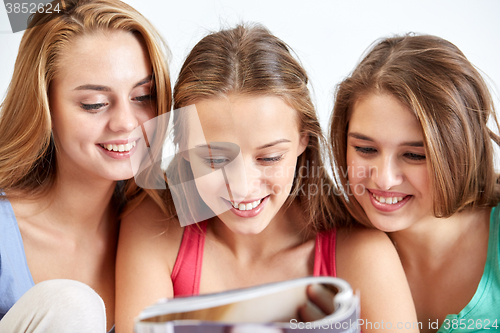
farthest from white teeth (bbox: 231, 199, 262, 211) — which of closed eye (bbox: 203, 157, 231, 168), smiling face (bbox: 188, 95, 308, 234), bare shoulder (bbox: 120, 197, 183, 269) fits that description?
bare shoulder (bbox: 120, 197, 183, 269)

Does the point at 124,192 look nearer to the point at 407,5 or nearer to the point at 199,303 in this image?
the point at 199,303

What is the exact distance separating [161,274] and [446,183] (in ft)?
2.44

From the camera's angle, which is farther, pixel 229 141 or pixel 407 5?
pixel 407 5

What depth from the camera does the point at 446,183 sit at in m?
1.07

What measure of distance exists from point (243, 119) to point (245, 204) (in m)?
0.21

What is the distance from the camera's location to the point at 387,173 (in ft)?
3.48

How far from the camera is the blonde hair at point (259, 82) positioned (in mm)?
1061

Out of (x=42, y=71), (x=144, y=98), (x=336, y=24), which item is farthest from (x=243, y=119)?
(x=336, y=24)

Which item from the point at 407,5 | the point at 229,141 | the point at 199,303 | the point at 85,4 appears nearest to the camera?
the point at 199,303

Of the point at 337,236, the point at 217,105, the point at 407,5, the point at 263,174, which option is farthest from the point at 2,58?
the point at 407,5

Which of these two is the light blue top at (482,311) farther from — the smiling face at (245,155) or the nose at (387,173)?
the smiling face at (245,155)

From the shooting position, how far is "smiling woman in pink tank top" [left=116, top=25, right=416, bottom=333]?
1045 millimetres

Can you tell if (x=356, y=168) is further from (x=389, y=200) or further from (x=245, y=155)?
(x=245, y=155)

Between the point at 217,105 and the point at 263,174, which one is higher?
the point at 217,105
